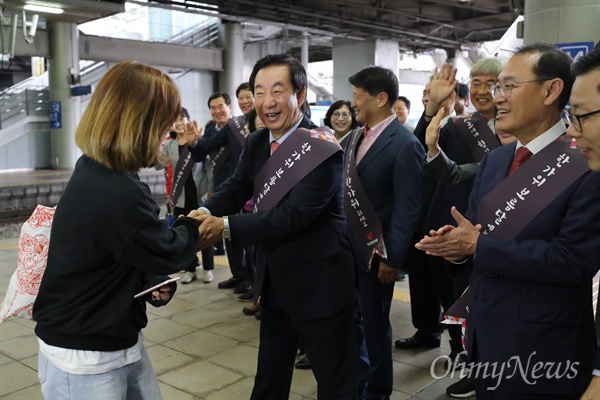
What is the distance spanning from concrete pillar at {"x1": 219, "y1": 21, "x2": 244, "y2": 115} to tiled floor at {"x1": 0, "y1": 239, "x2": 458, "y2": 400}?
1481cm

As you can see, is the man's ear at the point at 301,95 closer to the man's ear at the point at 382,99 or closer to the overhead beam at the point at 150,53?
the man's ear at the point at 382,99

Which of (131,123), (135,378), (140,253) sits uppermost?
(131,123)

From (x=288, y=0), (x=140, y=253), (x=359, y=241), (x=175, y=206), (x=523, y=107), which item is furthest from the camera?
(x=288, y=0)

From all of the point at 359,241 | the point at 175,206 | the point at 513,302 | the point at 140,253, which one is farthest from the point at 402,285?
the point at 140,253

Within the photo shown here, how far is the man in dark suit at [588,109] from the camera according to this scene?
148 cm

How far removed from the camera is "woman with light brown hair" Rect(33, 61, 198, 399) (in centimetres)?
162

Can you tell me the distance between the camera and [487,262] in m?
1.78

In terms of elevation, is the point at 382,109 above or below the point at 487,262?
above

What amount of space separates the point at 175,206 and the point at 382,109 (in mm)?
2961

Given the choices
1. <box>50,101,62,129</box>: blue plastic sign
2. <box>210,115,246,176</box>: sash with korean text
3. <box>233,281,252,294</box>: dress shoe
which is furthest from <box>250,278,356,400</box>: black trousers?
<box>50,101,62,129</box>: blue plastic sign

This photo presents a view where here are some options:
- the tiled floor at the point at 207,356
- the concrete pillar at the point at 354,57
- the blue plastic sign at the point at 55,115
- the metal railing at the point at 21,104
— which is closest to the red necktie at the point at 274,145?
the tiled floor at the point at 207,356

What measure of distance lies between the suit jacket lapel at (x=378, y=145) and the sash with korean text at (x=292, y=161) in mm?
619

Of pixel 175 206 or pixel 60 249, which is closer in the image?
pixel 60 249

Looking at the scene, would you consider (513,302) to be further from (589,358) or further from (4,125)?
(4,125)
